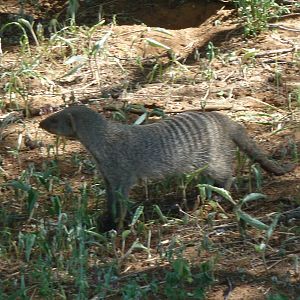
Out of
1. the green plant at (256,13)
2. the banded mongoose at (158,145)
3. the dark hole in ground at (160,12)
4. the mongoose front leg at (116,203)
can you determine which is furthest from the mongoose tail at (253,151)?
the dark hole in ground at (160,12)

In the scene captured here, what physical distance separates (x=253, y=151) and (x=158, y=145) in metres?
0.41

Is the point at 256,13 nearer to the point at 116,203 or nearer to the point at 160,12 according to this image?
the point at 160,12

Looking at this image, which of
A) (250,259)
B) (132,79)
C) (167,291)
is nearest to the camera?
(167,291)

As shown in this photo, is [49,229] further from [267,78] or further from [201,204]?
[267,78]

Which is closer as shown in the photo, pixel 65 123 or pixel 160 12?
pixel 65 123

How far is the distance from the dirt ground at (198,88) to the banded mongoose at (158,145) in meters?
0.19

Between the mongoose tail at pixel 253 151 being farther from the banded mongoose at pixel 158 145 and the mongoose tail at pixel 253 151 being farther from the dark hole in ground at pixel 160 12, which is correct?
the dark hole in ground at pixel 160 12

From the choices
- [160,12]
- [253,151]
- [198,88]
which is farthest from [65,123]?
[160,12]

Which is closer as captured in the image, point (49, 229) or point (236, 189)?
point (49, 229)

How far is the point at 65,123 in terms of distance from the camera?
383cm

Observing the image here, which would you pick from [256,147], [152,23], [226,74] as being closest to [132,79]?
[226,74]

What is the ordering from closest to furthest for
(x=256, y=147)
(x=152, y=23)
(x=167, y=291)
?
(x=167, y=291) < (x=256, y=147) < (x=152, y=23)

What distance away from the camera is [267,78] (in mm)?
4891

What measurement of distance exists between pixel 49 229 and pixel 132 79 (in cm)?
160
